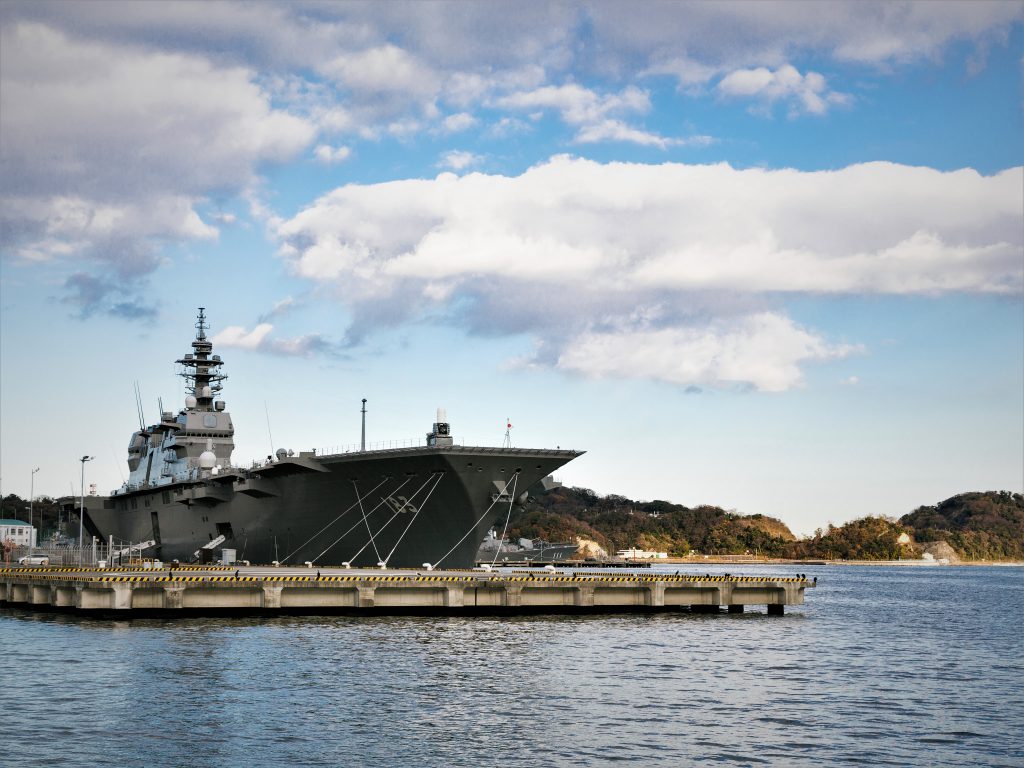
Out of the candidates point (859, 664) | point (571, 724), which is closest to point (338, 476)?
point (859, 664)

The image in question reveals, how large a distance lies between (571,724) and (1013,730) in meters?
9.27

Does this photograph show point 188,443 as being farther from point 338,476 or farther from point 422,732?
point 422,732

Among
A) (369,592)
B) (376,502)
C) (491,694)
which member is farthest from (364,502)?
(491,694)

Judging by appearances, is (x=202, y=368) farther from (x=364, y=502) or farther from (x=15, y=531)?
(x=15, y=531)

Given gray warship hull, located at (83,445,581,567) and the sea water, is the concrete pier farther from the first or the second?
gray warship hull, located at (83,445,581,567)

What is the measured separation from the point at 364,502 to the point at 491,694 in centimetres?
2840

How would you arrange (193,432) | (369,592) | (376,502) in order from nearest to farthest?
(369,592) < (376,502) < (193,432)

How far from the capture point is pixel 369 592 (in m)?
41.2

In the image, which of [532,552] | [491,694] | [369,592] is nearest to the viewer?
[491,694]

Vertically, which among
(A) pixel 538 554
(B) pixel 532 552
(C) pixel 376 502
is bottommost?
(A) pixel 538 554

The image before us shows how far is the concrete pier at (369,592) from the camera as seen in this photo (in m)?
40.1

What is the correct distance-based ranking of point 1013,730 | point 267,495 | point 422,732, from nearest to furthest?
point 422,732 → point 1013,730 → point 267,495

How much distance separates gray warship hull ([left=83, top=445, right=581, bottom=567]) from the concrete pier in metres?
6.25

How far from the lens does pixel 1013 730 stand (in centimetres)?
2341
